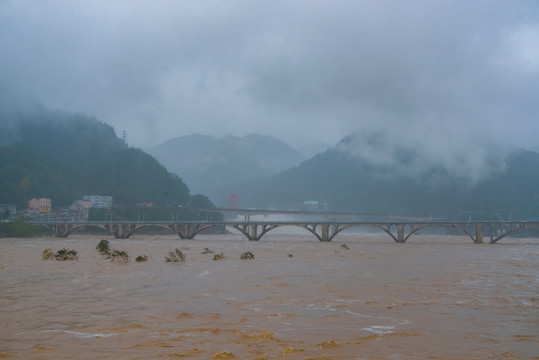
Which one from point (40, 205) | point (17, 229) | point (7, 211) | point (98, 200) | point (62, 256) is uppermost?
point (98, 200)

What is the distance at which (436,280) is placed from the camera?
31.0 m

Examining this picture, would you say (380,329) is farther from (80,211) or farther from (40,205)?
(40,205)

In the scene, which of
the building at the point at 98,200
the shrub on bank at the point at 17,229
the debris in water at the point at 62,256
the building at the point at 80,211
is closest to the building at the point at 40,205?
the building at the point at 80,211

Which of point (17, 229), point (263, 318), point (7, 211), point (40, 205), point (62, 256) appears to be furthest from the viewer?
point (40, 205)

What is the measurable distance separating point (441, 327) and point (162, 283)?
53.6ft

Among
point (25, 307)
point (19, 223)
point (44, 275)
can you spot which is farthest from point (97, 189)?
point (25, 307)

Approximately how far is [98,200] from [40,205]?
1980 cm

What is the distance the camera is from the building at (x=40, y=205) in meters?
156

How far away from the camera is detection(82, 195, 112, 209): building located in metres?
170

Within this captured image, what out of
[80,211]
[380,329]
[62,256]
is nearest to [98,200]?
[80,211]

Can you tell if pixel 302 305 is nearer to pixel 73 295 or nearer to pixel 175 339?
pixel 175 339

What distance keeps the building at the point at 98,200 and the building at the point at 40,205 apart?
538 inches

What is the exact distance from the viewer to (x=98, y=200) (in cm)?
17238

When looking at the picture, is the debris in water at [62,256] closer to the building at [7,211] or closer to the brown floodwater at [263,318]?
→ the brown floodwater at [263,318]
